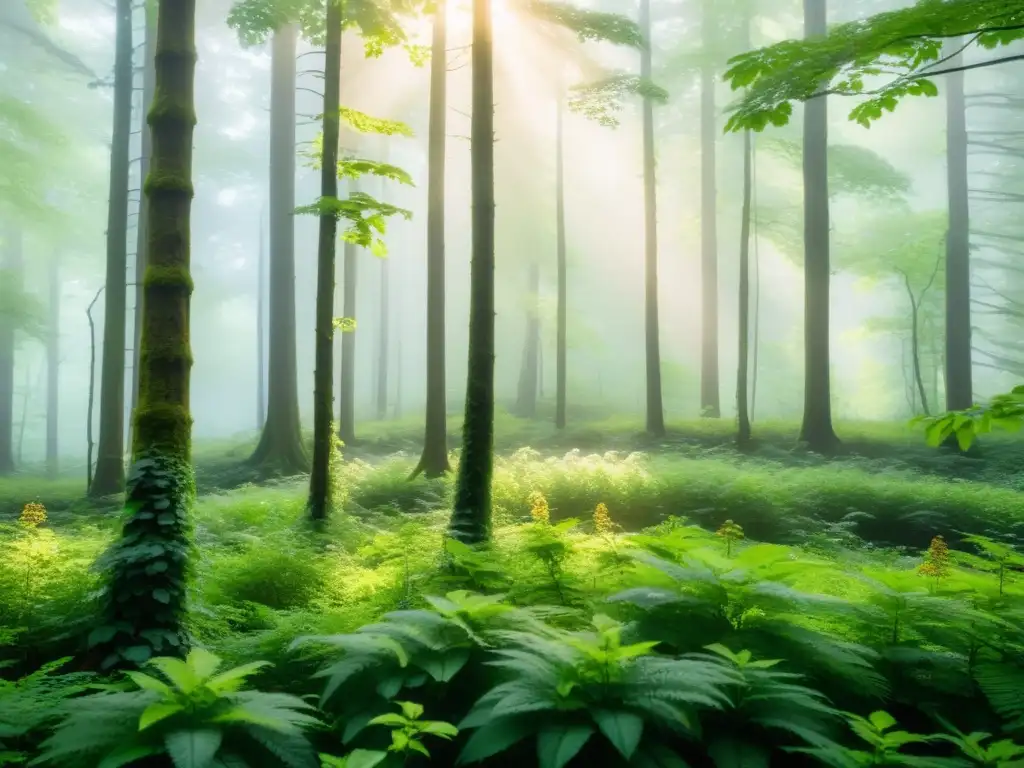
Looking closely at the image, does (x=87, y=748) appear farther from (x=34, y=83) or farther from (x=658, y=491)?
(x=34, y=83)

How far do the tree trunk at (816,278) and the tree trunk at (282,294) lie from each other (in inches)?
498

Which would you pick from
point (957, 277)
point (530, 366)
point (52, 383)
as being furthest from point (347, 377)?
point (957, 277)

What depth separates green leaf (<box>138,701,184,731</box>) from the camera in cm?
228

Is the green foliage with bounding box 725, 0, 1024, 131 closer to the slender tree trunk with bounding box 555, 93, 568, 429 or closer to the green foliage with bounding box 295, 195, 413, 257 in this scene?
the green foliage with bounding box 295, 195, 413, 257

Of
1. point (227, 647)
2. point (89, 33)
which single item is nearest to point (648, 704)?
point (227, 647)

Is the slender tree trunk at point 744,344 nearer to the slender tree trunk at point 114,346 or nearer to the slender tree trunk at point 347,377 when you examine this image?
the slender tree trunk at point 347,377

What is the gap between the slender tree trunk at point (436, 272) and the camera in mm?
12930

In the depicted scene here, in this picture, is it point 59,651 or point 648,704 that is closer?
point 648,704

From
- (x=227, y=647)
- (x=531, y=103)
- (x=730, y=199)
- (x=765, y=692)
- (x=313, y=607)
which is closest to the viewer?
(x=765, y=692)

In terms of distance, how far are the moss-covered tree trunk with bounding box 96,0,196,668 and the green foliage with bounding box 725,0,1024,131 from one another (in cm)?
399

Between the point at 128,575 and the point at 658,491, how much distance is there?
9.06m

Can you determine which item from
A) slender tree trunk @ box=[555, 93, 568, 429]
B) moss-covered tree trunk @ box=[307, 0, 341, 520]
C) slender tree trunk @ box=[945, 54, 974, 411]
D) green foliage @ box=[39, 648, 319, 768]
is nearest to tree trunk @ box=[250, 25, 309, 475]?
moss-covered tree trunk @ box=[307, 0, 341, 520]

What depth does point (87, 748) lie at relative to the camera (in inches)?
100.0

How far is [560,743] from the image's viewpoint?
235 cm
